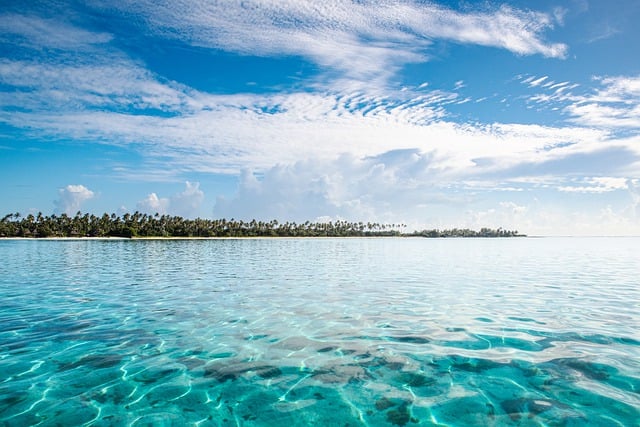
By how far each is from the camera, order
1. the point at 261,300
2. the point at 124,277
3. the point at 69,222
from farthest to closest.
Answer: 1. the point at 69,222
2. the point at 124,277
3. the point at 261,300

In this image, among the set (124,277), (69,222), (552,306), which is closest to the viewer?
(552,306)

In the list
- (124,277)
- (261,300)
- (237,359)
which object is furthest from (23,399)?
(124,277)

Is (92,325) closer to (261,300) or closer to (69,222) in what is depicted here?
(261,300)

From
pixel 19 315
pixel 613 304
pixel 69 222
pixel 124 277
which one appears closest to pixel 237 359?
pixel 19 315

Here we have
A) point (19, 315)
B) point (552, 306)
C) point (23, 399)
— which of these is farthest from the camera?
point (552, 306)

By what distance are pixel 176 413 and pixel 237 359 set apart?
113 inches

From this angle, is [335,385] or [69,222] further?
[69,222]

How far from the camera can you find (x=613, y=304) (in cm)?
1761

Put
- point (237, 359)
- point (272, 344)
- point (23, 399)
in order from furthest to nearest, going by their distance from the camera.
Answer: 1. point (272, 344)
2. point (237, 359)
3. point (23, 399)

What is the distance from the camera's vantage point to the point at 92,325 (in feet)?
44.2

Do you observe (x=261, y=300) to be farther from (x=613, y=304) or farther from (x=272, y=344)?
(x=613, y=304)

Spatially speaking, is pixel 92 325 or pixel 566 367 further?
pixel 92 325

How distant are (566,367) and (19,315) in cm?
1814

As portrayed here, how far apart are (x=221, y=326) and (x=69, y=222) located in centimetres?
18129
